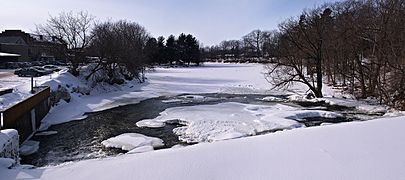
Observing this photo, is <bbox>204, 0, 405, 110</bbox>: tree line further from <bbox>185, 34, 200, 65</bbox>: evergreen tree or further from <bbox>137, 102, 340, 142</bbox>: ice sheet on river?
<bbox>185, 34, 200, 65</bbox>: evergreen tree

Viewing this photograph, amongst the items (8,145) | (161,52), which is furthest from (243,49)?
(8,145)

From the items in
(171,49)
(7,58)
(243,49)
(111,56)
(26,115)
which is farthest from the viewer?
(243,49)

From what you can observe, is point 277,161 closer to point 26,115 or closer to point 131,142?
point 131,142

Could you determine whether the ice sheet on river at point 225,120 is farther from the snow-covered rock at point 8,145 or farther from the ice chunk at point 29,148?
the snow-covered rock at point 8,145

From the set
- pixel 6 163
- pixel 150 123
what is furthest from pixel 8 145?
pixel 150 123

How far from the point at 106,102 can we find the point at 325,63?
2267 cm

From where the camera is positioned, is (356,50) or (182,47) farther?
A: (182,47)

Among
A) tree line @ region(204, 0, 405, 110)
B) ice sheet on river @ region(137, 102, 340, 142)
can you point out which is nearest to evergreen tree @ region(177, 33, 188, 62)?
tree line @ region(204, 0, 405, 110)

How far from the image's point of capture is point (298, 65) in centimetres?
2956

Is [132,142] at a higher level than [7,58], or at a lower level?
lower

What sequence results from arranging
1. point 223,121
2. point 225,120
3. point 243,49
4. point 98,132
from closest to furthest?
1. point 98,132
2. point 223,121
3. point 225,120
4. point 243,49

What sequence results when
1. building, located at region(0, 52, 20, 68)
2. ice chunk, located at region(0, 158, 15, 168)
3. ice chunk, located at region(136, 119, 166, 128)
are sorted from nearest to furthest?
ice chunk, located at region(0, 158, 15, 168), ice chunk, located at region(136, 119, 166, 128), building, located at region(0, 52, 20, 68)

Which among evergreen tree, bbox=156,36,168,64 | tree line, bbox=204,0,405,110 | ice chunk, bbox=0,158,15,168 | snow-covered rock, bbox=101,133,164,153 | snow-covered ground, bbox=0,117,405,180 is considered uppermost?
evergreen tree, bbox=156,36,168,64

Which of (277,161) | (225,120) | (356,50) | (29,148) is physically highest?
(356,50)
